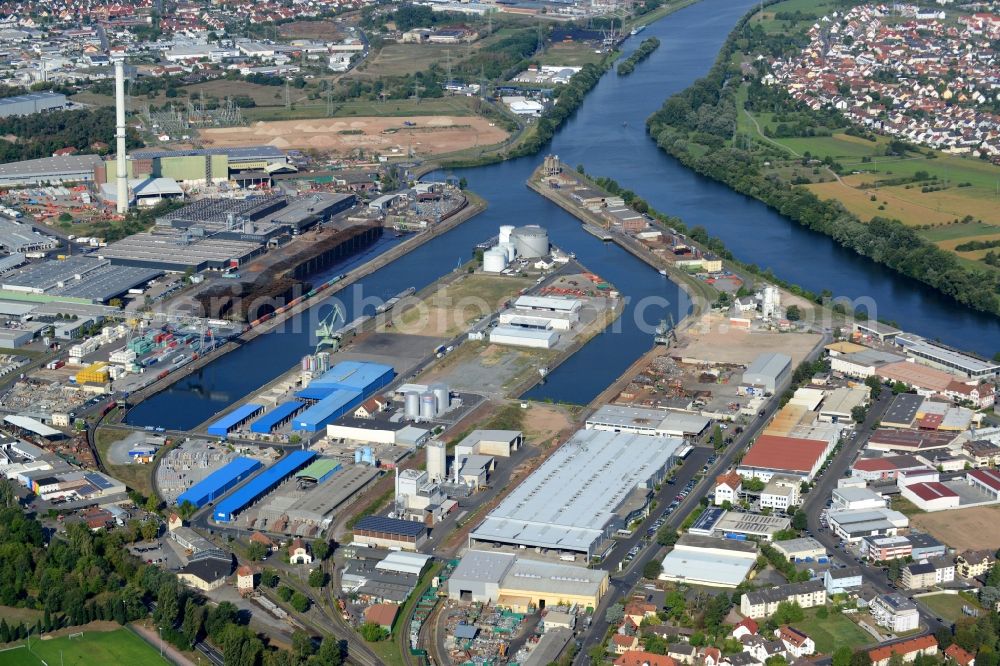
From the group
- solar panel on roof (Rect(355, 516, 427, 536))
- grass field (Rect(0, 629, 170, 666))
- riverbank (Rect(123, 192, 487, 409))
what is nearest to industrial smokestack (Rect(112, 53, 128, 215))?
riverbank (Rect(123, 192, 487, 409))

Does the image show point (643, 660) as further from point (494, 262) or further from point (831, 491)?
point (494, 262)

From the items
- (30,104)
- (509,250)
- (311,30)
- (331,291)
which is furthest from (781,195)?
(311,30)

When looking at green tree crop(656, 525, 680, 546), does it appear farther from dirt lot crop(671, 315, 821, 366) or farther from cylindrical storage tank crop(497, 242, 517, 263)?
cylindrical storage tank crop(497, 242, 517, 263)

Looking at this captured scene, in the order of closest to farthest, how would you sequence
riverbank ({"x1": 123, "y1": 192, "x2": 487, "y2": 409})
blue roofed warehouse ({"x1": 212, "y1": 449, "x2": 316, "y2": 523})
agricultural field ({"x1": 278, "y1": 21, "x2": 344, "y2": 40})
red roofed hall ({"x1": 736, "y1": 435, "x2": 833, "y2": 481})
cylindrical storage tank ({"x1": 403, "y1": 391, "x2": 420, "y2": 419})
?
blue roofed warehouse ({"x1": 212, "y1": 449, "x2": 316, "y2": 523}) → red roofed hall ({"x1": 736, "y1": 435, "x2": 833, "y2": 481}) → cylindrical storage tank ({"x1": 403, "y1": 391, "x2": 420, "y2": 419}) → riverbank ({"x1": 123, "y1": 192, "x2": 487, "y2": 409}) → agricultural field ({"x1": 278, "y1": 21, "x2": 344, "y2": 40})

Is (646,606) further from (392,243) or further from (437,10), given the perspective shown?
(437,10)

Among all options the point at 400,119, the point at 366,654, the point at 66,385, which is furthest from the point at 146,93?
the point at 366,654

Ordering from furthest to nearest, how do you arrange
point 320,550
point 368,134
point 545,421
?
point 368,134
point 545,421
point 320,550
